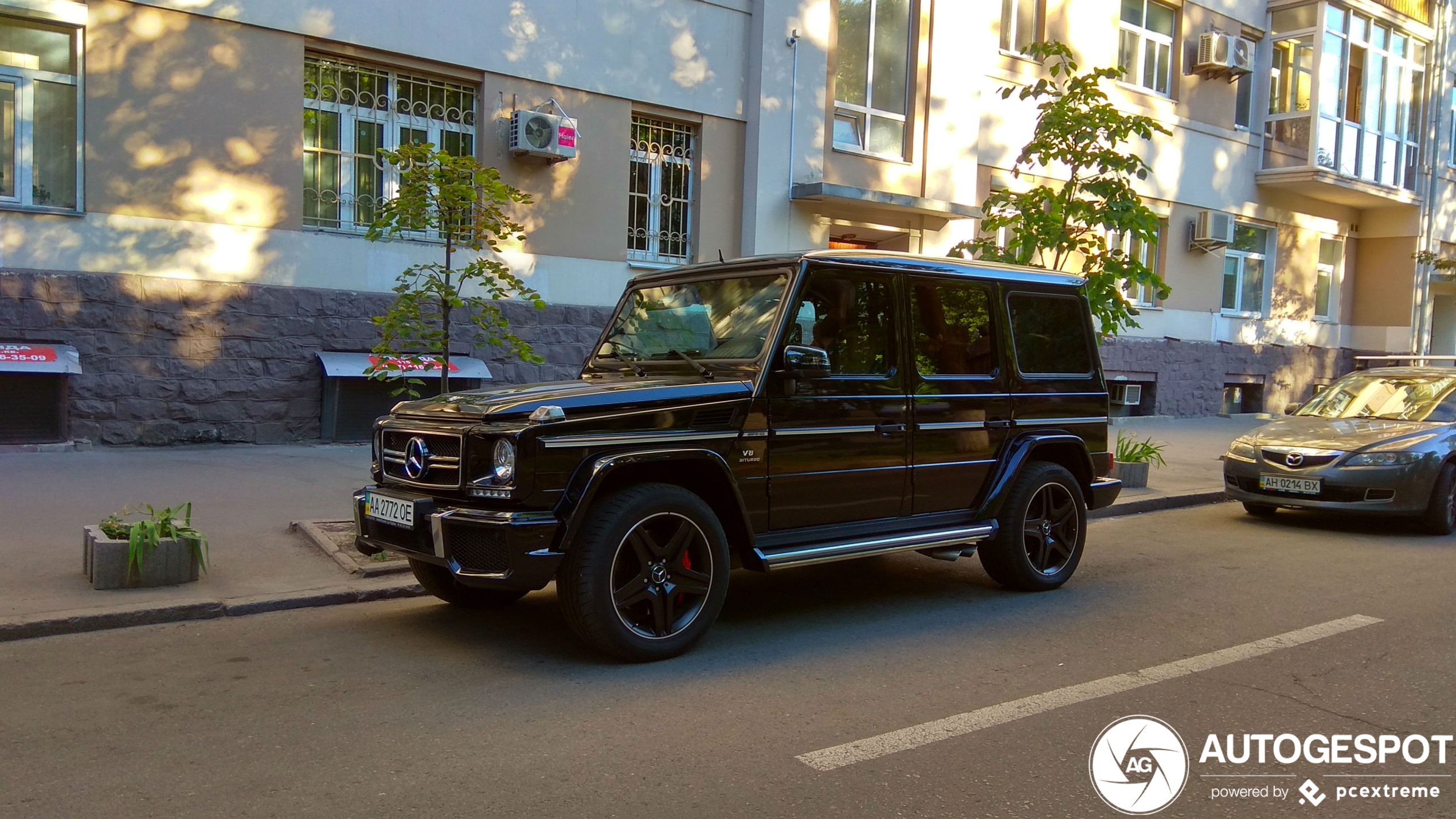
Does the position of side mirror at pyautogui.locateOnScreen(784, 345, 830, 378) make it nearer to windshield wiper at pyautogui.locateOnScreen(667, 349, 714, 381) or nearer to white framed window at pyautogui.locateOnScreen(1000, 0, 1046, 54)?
windshield wiper at pyautogui.locateOnScreen(667, 349, 714, 381)

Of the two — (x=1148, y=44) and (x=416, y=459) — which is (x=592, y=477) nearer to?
(x=416, y=459)

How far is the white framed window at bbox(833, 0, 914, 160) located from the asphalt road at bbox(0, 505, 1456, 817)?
34.7 feet

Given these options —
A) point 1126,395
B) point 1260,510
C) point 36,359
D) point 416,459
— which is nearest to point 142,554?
point 416,459

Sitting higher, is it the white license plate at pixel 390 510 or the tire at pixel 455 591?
the white license plate at pixel 390 510

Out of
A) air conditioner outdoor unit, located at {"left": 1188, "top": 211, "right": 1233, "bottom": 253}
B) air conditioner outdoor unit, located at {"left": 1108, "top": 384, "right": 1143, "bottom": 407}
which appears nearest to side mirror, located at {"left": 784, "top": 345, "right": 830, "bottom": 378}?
air conditioner outdoor unit, located at {"left": 1108, "top": 384, "right": 1143, "bottom": 407}

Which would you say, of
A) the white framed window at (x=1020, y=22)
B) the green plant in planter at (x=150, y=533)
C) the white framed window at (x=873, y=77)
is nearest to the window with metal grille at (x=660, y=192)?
the white framed window at (x=873, y=77)

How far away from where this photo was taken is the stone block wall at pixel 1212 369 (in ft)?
67.1

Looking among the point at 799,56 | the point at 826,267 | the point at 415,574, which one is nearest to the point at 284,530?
the point at 415,574

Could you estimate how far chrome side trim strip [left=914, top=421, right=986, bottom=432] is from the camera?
6.52 metres

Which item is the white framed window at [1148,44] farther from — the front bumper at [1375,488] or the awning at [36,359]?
the awning at [36,359]

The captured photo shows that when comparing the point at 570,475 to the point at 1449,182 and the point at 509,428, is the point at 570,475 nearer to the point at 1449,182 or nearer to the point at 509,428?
the point at 509,428

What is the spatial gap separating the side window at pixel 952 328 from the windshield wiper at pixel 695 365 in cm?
133

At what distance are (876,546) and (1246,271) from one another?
64.9ft

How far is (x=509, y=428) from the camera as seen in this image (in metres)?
5.07
